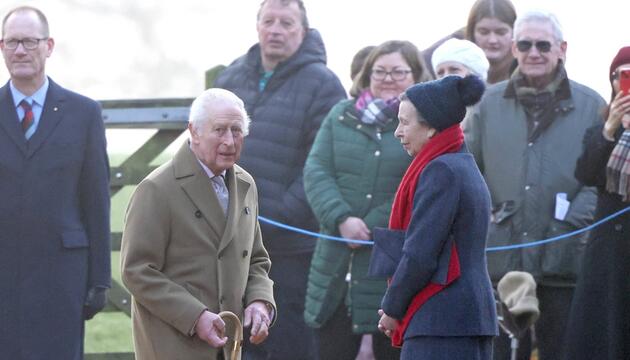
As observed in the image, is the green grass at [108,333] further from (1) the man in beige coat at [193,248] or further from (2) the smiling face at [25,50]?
(1) the man in beige coat at [193,248]

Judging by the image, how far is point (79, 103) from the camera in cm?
905

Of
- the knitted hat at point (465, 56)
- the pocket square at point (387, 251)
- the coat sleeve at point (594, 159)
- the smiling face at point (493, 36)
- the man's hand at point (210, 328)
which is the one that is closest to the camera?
the man's hand at point (210, 328)

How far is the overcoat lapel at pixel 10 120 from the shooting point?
8.91 meters

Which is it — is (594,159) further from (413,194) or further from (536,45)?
(413,194)

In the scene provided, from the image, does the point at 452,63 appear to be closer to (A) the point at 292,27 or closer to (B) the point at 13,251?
(A) the point at 292,27

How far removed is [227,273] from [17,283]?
8.76ft

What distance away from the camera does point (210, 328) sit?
21.1 feet

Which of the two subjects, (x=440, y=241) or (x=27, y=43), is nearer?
(x=440, y=241)

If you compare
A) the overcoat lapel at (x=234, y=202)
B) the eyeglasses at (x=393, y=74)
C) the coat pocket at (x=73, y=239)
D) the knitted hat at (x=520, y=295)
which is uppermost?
the eyeglasses at (x=393, y=74)

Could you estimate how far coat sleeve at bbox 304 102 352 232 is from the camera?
9.07 m

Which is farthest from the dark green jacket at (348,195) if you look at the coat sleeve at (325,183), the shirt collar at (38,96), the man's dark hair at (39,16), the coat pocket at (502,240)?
the man's dark hair at (39,16)

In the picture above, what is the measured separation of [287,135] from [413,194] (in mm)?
3262

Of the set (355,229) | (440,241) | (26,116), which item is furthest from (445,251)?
(26,116)

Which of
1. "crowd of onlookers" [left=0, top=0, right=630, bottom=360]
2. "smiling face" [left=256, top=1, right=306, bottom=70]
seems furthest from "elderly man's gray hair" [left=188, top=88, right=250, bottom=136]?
"smiling face" [left=256, top=1, right=306, bottom=70]
